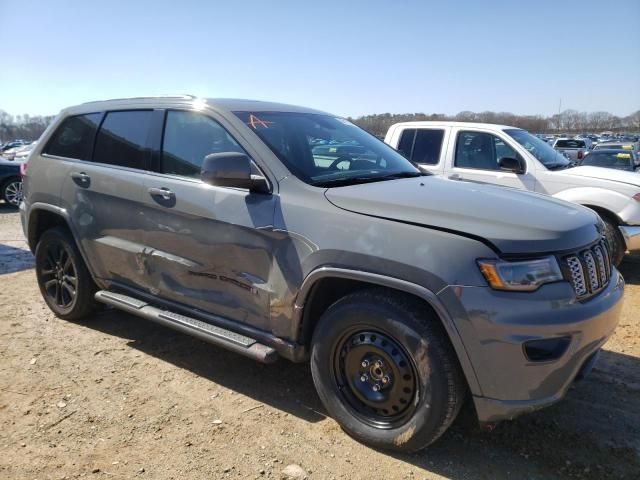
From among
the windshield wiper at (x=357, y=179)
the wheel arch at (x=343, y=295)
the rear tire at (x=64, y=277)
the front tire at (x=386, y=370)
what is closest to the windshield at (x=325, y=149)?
the windshield wiper at (x=357, y=179)

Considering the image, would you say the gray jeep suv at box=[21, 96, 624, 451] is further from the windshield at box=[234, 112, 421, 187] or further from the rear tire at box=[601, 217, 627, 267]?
the rear tire at box=[601, 217, 627, 267]

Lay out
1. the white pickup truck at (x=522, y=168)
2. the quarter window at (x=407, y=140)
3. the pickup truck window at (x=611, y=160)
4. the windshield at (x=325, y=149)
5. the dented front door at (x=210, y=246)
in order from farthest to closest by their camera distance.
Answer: the pickup truck window at (x=611, y=160)
the quarter window at (x=407, y=140)
the white pickup truck at (x=522, y=168)
the windshield at (x=325, y=149)
the dented front door at (x=210, y=246)

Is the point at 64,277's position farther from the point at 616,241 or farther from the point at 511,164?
the point at 616,241

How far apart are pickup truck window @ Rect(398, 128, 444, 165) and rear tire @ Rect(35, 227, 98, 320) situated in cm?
479

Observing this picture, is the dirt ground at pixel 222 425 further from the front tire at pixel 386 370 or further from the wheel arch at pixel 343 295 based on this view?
the wheel arch at pixel 343 295

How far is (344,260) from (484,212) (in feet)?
2.46

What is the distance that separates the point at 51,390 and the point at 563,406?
133 inches

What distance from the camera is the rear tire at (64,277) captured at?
4516 mm

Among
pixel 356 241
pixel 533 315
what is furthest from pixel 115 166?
pixel 533 315

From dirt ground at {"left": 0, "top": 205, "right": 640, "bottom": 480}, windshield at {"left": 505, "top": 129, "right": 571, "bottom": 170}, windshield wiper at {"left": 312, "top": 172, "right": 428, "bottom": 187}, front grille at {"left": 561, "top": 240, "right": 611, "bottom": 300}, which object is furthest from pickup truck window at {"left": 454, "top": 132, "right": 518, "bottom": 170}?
front grille at {"left": 561, "top": 240, "right": 611, "bottom": 300}

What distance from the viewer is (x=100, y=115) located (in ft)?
14.4

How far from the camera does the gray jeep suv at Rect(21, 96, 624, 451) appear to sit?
7.97ft

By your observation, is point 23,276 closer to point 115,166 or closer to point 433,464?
point 115,166

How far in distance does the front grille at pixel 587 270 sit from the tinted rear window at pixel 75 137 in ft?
12.2
